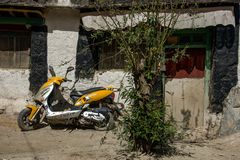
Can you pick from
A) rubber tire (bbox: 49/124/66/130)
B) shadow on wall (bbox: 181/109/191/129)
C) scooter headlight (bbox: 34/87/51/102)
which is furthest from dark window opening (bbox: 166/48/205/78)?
scooter headlight (bbox: 34/87/51/102)

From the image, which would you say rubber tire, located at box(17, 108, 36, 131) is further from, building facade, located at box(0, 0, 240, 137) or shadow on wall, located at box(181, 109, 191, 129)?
shadow on wall, located at box(181, 109, 191, 129)

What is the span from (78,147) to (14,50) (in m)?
3.78

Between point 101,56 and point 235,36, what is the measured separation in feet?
10.5

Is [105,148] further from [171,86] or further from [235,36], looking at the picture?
[235,36]

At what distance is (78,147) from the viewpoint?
25.1 ft

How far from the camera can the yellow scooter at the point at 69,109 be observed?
29.3 feet

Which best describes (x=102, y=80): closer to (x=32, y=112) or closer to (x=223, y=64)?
(x=32, y=112)

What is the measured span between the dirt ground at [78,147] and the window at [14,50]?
1.61 metres

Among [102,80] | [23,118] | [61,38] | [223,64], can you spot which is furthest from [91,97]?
[223,64]

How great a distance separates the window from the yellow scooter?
1.35m

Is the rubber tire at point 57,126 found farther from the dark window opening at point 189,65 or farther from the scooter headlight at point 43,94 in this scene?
the dark window opening at point 189,65

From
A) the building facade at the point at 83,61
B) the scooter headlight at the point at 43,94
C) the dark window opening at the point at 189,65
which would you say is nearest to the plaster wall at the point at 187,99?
the building facade at the point at 83,61

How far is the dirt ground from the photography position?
6.88 meters

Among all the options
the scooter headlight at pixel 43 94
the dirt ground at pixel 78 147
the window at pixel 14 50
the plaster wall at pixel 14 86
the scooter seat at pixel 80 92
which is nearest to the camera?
the dirt ground at pixel 78 147
